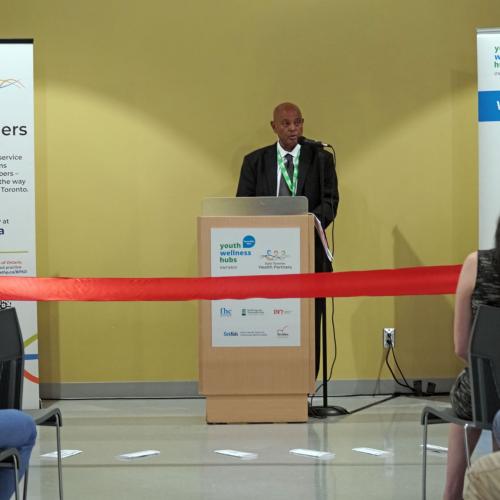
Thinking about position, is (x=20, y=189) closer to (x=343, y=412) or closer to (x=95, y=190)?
(x=95, y=190)

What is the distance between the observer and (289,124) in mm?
6488

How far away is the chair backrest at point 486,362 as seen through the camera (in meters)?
3.18

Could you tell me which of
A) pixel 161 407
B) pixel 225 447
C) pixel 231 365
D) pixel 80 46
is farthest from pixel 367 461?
pixel 80 46

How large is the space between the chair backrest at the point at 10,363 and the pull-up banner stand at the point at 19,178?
3.21m

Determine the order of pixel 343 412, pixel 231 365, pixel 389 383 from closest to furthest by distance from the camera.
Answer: pixel 231 365 → pixel 343 412 → pixel 389 383

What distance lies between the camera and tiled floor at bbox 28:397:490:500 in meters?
4.43

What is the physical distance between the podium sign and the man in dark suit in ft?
1.94

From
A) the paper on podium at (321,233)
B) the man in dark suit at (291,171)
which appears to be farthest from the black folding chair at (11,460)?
the man in dark suit at (291,171)

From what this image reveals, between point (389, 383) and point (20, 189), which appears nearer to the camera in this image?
point (20, 189)

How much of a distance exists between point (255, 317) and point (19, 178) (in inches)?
78.3

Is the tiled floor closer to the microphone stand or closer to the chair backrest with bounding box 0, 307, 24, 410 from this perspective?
the microphone stand

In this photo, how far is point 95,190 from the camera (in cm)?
722

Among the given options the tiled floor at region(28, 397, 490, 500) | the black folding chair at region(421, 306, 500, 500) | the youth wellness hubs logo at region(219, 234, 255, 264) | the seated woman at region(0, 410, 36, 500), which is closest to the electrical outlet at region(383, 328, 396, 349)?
the tiled floor at region(28, 397, 490, 500)

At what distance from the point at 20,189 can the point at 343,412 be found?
2.65m
